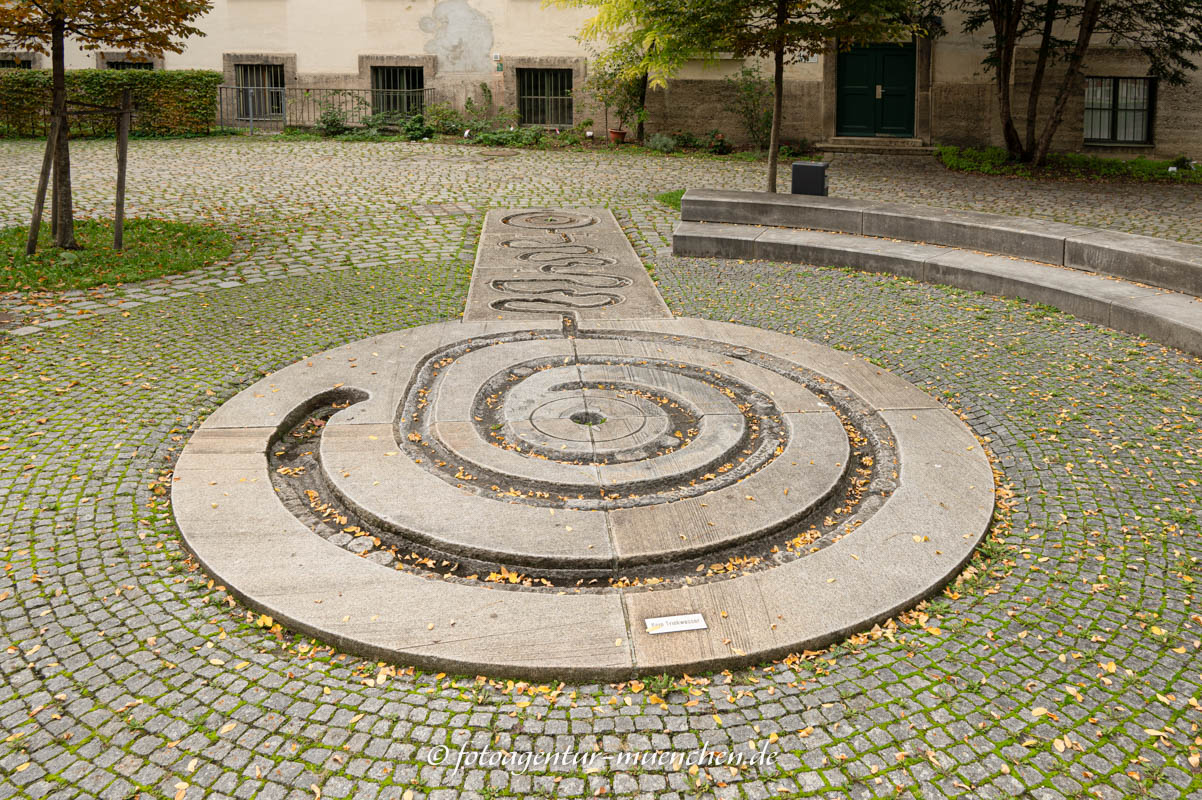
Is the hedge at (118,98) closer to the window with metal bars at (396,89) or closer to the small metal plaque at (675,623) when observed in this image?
the window with metal bars at (396,89)

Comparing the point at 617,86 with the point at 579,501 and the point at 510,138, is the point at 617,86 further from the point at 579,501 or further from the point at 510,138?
the point at 579,501

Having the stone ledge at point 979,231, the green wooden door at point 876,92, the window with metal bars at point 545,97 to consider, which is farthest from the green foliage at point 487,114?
the stone ledge at point 979,231

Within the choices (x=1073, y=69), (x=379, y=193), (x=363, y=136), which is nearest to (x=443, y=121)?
(x=363, y=136)

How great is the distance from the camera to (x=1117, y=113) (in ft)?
71.1

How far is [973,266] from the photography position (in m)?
10.6

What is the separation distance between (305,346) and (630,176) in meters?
10.8

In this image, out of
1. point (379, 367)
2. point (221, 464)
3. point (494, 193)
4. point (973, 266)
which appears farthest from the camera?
point (494, 193)

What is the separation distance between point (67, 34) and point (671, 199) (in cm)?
812

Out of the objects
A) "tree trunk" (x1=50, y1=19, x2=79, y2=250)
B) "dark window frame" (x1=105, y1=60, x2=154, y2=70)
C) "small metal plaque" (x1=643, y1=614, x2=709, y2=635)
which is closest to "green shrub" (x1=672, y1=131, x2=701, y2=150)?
"dark window frame" (x1=105, y1=60, x2=154, y2=70)

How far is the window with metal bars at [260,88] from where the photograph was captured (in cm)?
2444

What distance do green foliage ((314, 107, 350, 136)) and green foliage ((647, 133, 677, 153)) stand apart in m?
7.12

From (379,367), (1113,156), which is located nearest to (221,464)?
(379,367)

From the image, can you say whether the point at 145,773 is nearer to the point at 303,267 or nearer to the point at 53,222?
the point at 303,267

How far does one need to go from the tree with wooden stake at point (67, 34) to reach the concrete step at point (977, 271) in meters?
6.29
